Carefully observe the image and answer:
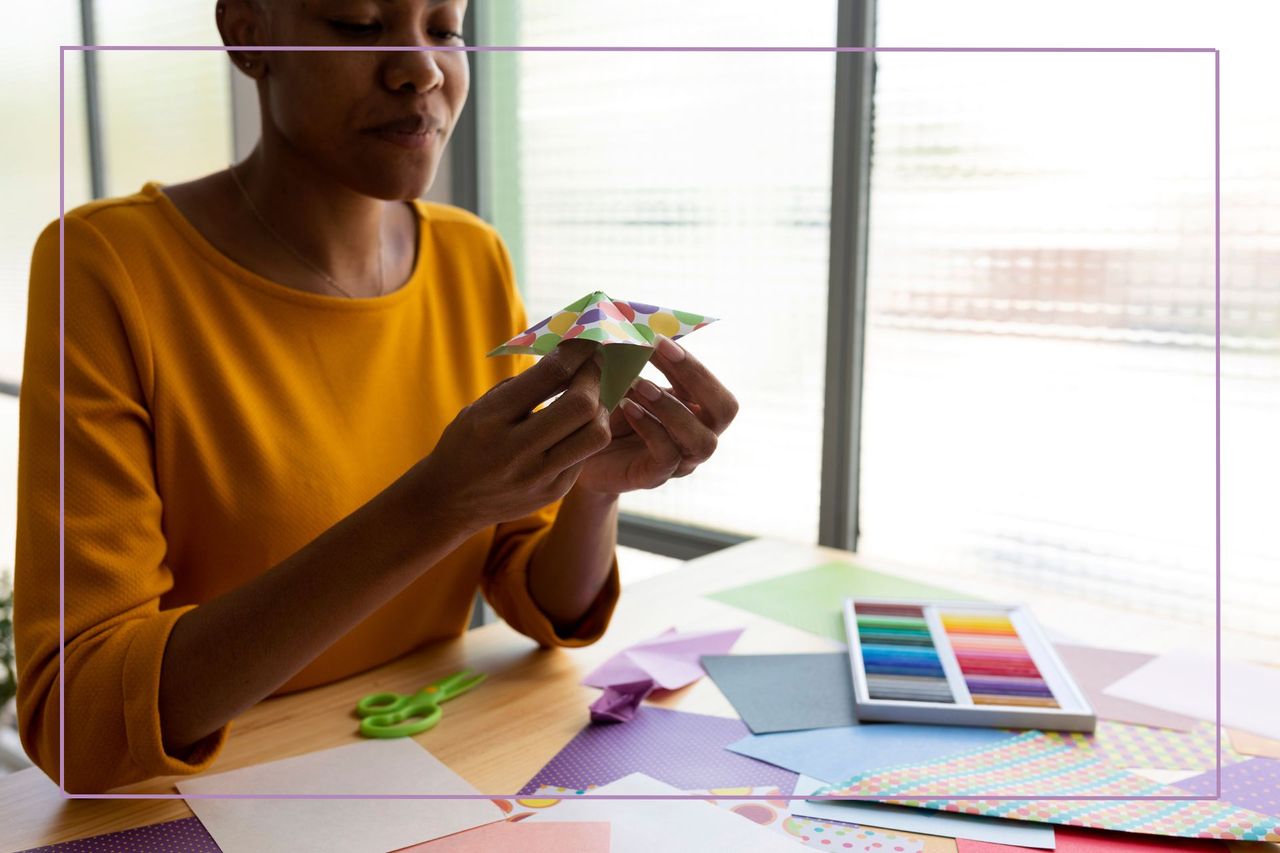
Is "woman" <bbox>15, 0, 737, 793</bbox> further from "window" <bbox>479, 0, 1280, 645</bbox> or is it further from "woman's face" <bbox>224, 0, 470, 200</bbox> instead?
"window" <bbox>479, 0, 1280, 645</bbox>

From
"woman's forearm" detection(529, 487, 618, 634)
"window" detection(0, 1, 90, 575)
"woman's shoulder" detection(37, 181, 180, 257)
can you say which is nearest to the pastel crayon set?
"woman's forearm" detection(529, 487, 618, 634)

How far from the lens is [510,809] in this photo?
2.14 ft

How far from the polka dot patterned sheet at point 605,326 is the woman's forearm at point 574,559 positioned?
0.83 ft

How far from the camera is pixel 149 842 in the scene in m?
0.62

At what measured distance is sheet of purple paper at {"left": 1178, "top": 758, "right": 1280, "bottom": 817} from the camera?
2.17 ft

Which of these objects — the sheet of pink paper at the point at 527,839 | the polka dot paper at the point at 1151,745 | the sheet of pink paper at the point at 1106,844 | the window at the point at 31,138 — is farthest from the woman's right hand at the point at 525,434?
the window at the point at 31,138

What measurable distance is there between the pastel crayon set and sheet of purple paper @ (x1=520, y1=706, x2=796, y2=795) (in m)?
0.12

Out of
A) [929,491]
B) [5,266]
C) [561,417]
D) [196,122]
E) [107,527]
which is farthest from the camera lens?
[5,266]

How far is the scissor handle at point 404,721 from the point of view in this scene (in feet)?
2.44

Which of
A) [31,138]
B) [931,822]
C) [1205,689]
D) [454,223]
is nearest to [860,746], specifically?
[931,822]

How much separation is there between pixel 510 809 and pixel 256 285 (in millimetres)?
433

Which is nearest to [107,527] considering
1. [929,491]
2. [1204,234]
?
[929,491]

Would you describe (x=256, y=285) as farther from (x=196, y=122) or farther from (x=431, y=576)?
(x=196, y=122)

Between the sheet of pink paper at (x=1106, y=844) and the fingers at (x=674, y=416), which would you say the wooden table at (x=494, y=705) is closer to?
the sheet of pink paper at (x=1106, y=844)
